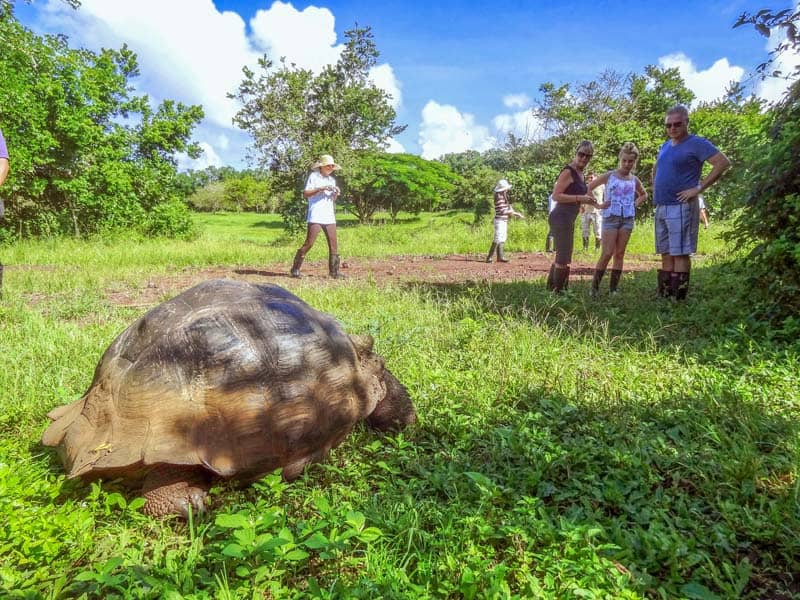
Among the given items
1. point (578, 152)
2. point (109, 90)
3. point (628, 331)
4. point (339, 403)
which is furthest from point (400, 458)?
point (109, 90)

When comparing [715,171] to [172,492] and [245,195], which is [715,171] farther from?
[245,195]

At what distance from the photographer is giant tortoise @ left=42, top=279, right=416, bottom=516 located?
84.9 inches

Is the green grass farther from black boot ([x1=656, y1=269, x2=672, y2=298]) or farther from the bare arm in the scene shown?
the bare arm

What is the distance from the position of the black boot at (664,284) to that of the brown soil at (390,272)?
6.85 ft

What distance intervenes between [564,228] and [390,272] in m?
3.81

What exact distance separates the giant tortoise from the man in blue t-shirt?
4477 mm

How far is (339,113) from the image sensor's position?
2023 cm

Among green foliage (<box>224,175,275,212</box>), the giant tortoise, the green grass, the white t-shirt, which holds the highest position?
green foliage (<box>224,175,275,212</box>)

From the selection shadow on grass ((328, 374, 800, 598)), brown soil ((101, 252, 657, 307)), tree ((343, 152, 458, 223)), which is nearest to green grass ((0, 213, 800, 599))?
shadow on grass ((328, 374, 800, 598))

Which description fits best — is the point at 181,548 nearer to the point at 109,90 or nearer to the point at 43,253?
the point at 43,253

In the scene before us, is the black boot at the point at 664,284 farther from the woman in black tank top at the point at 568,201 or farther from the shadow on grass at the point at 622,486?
the shadow on grass at the point at 622,486

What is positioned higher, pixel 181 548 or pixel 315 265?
pixel 315 265

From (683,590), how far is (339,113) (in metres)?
20.9

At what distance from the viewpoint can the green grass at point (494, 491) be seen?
1.76 metres
